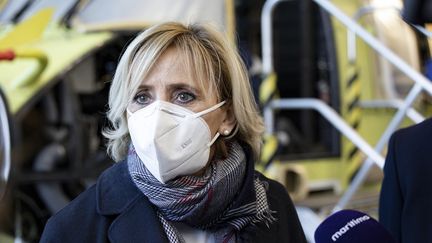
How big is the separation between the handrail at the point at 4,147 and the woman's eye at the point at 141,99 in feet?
6.35

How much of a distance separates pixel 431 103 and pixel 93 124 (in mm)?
3329

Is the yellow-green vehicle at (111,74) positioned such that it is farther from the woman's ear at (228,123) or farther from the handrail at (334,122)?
the woman's ear at (228,123)

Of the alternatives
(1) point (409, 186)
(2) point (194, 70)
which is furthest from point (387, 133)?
(2) point (194, 70)

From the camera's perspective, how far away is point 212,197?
187cm

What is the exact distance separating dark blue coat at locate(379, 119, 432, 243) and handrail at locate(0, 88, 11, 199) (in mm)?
2134

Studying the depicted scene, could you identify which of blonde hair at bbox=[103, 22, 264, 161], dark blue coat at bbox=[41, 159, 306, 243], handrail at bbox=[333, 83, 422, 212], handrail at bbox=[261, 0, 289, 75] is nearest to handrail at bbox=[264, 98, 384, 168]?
handrail at bbox=[333, 83, 422, 212]

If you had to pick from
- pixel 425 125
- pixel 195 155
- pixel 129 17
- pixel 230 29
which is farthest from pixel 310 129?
pixel 195 155

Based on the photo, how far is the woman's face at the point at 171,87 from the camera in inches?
73.9

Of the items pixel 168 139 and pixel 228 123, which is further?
pixel 228 123

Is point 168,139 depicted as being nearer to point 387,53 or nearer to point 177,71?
point 177,71

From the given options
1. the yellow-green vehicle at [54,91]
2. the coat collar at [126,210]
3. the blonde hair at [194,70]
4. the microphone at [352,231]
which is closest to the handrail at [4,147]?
the yellow-green vehicle at [54,91]

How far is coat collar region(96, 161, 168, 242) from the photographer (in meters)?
1.80

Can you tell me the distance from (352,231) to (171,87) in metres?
0.62

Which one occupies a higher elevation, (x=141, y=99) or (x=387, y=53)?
(x=141, y=99)
